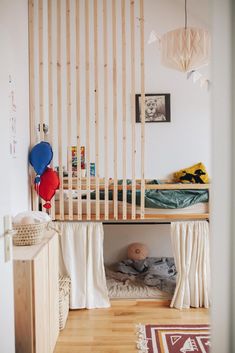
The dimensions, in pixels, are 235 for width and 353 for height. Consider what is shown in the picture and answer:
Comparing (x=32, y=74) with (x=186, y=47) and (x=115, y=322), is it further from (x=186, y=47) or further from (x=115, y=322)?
(x=115, y=322)

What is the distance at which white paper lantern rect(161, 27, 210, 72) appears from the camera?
3.49 metres

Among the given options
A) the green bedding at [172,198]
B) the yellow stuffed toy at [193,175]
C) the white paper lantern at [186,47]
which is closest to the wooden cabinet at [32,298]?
the green bedding at [172,198]

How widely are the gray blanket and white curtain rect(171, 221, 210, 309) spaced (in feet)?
0.76

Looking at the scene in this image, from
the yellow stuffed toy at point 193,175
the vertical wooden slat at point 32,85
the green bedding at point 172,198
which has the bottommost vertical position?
the green bedding at point 172,198

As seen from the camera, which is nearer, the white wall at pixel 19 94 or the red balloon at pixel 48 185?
the white wall at pixel 19 94

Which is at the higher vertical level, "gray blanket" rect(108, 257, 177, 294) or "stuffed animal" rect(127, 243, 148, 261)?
"stuffed animal" rect(127, 243, 148, 261)

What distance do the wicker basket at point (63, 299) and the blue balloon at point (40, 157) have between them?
993mm

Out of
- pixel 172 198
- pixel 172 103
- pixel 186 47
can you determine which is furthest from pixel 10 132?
pixel 172 103

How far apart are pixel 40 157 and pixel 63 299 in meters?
1.23

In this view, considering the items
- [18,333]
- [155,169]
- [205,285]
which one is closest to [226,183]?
[18,333]

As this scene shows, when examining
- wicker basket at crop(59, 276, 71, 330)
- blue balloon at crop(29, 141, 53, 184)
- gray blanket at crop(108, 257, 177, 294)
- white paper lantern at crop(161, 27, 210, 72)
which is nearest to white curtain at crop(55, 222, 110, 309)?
wicker basket at crop(59, 276, 71, 330)

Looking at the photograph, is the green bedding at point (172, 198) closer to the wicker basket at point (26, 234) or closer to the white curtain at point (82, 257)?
the white curtain at point (82, 257)

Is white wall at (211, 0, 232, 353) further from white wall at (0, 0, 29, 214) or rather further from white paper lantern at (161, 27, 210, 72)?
white paper lantern at (161, 27, 210, 72)

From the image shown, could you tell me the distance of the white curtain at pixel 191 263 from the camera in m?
3.36
